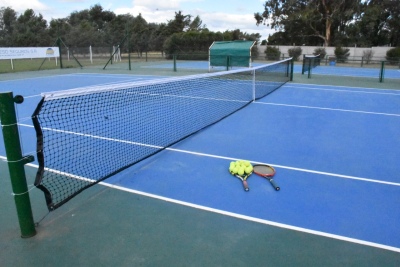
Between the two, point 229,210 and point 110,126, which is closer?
point 229,210

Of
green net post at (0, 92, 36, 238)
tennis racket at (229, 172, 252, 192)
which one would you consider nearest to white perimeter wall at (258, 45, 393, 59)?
tennis racket at (229, 172, 252, 192)

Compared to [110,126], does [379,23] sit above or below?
above

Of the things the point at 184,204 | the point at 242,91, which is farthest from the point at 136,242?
the point at 242,91

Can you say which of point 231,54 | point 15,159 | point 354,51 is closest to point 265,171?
point 15,159

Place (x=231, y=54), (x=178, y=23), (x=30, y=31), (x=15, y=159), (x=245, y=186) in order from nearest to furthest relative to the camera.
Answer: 1. (x=15, y=159)
2. (x=245, y=186)
3. (x=231, y=54)
4. (x=30, y=31)
5. (x=178, y=23)

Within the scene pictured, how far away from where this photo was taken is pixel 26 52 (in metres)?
Result: 24.6

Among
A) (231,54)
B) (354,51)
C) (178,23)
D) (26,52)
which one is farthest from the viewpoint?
(178,23)

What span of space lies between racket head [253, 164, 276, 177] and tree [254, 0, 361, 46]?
44.1 m

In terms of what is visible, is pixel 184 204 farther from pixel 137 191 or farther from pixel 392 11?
pixel 392 11

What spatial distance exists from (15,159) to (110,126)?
4601 millimetres

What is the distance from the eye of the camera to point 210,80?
53.0 ft

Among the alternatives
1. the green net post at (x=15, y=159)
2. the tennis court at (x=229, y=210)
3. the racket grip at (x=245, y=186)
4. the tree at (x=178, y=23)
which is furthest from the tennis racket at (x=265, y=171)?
the tree at (x=178, y=23)

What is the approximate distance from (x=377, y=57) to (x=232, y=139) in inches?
1343

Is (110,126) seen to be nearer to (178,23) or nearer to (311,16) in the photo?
(311,16)
